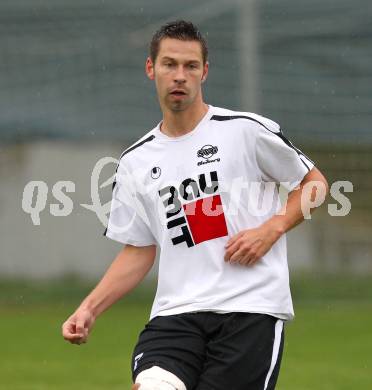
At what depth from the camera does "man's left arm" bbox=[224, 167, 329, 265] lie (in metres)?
4.72

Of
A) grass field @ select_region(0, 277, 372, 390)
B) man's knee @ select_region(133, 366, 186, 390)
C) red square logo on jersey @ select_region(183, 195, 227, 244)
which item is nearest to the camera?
man's knee @ select_region(133, 366, 186, 390)

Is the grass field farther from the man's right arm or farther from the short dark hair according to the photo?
the short dark hair

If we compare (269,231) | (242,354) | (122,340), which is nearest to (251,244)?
(269,231)

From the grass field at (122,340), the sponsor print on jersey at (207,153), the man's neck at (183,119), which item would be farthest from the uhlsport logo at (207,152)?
the grass field at (122,340)

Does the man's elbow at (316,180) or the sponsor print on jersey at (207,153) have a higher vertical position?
the sponsor print on jersey at (207,153)

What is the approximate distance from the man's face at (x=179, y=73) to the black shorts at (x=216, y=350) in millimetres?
869

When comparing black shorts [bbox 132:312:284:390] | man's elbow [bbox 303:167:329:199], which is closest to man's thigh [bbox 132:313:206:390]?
black shorts [bbox 132:312:284:390]

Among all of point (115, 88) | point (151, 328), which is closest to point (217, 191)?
point (151, 328)

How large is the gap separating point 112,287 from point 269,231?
76cm

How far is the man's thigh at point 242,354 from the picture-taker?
4.60 meters

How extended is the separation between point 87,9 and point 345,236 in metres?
3.57

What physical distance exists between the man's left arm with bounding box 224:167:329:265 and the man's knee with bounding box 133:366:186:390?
52 cm

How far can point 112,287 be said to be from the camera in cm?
511

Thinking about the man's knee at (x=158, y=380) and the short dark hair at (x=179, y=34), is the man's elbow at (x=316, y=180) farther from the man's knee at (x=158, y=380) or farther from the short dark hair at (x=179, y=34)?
the man's knee at (x=158, y=380)
